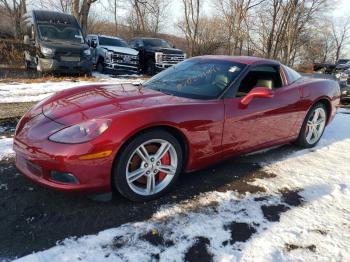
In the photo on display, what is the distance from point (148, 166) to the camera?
10.4ft

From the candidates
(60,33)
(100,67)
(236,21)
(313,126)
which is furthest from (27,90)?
(236,21)

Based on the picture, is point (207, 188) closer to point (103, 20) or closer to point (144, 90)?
point (144, 90)

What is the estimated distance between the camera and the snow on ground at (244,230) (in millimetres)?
2508

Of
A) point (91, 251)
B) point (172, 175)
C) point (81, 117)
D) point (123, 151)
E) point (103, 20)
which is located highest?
point (103, 20)

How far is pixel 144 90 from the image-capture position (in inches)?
152

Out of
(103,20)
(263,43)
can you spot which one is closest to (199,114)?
(263,43)

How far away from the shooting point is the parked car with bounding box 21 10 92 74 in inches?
458

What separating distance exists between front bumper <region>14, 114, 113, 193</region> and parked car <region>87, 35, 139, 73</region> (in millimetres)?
11341

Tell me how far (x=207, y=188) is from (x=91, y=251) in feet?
4.82

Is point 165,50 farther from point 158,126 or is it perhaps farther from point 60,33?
point 158,126

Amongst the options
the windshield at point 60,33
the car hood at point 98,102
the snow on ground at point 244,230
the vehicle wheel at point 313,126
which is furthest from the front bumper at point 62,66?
the snow on ground at point 244,230

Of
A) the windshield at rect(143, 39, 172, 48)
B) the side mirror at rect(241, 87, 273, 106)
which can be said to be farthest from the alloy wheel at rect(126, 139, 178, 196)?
the windshield at rect(143, 39, 172, 48)

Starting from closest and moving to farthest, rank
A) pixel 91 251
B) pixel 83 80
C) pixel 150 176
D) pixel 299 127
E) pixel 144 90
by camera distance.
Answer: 1. pixel 91 251
2. pixel 150 176
3. pixel 144 90
4. pixel 299 127
5. pixel 83 80

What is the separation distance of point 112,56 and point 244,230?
12.2m
